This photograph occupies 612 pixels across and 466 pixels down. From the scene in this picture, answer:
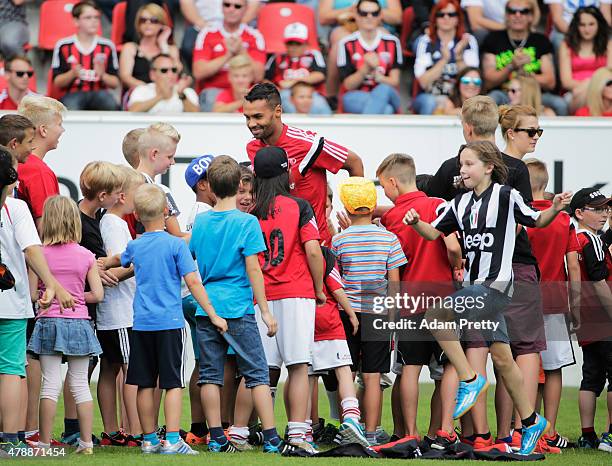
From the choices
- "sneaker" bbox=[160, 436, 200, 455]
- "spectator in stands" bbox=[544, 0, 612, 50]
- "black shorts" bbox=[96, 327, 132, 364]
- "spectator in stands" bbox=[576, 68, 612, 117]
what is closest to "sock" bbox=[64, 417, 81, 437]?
"black shorts" bbox=[96, 327, 132, 364]

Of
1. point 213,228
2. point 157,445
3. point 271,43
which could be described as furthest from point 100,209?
point 271,43

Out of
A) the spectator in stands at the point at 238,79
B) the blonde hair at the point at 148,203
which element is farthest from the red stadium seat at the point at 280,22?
the blonde hair at the point at 148,203

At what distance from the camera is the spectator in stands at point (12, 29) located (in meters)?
13.3

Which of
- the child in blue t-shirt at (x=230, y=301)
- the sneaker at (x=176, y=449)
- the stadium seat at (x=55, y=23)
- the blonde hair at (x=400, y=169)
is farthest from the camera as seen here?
the stadium seat at (x=55, y=23)

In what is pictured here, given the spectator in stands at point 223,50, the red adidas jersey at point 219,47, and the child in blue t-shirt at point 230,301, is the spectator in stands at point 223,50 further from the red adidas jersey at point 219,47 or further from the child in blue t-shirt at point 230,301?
the child in blue t-shirt at point 230,301

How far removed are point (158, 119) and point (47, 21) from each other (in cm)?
296

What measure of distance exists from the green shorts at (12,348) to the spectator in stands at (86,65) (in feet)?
20.9

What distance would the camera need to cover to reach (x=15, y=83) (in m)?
12.6

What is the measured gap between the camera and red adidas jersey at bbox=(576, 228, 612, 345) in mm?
8188

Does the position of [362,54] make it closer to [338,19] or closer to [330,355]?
[338,19]

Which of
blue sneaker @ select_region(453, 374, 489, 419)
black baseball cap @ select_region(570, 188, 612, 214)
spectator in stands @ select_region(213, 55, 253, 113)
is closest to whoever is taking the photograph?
blue sneaker @ select_region(453, 374, 489, 419)

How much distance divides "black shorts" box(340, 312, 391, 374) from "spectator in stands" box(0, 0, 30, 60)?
7.33 metres

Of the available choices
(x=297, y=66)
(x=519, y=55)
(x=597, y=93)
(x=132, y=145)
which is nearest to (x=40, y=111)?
(x=132, y=145)

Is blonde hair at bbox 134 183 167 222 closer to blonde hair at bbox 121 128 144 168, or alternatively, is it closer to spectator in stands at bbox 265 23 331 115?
blonde hair at bbox 121 128 144 168
